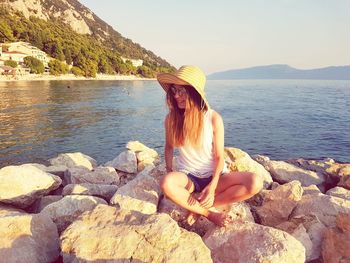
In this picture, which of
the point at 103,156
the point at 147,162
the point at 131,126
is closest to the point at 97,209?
the point at 147,162

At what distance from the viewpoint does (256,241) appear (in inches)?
141

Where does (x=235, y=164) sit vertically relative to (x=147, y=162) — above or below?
above

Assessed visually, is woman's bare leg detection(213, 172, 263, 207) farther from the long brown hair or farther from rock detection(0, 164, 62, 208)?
rock detection(0, 164, 62, 208)

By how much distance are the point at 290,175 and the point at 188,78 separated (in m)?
5.57

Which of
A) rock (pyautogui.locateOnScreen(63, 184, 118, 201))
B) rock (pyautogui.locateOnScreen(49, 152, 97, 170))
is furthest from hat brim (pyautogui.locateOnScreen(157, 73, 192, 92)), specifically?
rock (pyautogui.locateOnScreen(49, 152, 97, 170))

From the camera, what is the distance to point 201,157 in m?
4.41

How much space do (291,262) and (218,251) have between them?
840mm

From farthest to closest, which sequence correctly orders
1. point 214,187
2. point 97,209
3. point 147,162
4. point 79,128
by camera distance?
point 79,128
point 147,162
point 214,187
point 97,209

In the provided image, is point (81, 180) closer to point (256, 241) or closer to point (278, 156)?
point (256, 241)

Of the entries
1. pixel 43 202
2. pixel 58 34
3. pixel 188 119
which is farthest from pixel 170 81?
pixel 58 34

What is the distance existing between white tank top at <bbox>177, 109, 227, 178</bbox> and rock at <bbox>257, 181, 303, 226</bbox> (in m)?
1.11

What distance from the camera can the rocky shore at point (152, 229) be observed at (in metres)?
3.32

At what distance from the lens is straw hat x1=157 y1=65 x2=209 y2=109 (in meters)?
4.05

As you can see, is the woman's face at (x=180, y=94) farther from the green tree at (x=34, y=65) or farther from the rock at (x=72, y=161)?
the green tree at (x=34, y=65)
